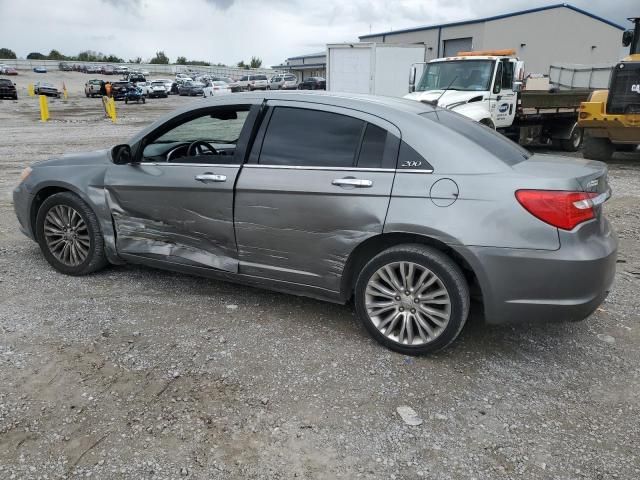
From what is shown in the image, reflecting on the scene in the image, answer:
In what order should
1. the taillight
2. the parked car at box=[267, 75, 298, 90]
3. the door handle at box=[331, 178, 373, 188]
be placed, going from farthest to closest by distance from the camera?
the parked car at box=[267, 75, 298, 90] → the door handle at box=[331, 178, 373, 188] → the taillight

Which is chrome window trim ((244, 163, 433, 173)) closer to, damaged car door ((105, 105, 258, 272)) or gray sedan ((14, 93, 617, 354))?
gray sedan ((14, 93, 617, 354))

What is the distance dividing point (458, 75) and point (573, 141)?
13.9 ft

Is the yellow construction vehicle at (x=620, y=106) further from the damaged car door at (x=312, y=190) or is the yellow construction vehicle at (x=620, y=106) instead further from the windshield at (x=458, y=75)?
the damaged car door at (x=312, y=190)

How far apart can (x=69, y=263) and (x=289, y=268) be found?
2241 millimetres

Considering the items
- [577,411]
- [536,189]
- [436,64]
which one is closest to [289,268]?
[536,189]

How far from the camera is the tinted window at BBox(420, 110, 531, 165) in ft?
11.5

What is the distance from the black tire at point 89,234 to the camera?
4602 millimetres

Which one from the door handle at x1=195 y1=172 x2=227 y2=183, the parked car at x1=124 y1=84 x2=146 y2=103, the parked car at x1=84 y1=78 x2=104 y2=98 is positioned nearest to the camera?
the door handle at x1=195 y1=172 x2=227 y2=183

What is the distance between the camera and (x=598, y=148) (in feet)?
39.2

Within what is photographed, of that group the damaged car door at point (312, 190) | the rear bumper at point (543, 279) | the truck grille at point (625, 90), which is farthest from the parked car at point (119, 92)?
the rear bumper at point (543, 279)

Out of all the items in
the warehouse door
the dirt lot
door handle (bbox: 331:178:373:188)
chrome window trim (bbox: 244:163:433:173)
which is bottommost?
the dirt lot

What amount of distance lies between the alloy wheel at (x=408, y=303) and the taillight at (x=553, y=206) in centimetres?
69

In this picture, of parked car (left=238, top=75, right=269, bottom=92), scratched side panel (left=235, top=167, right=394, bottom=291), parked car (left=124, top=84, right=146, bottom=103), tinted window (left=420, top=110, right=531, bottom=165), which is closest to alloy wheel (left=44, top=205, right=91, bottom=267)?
scratched side panel (left=235, top=167, right=394, bottom=291)

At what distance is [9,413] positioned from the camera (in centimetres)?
290
